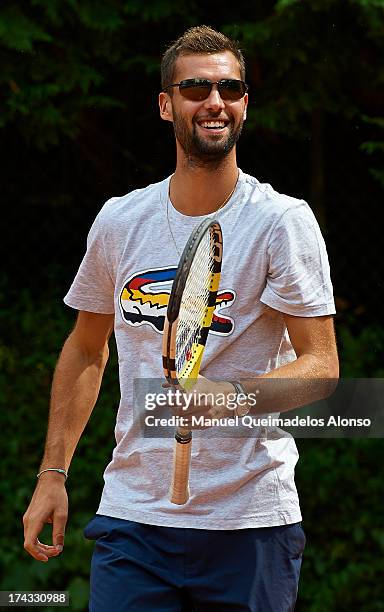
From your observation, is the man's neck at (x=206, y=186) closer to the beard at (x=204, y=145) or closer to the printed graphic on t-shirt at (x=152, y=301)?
the beard at (x=204, y=145)

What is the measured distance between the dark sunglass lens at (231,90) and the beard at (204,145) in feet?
0.23

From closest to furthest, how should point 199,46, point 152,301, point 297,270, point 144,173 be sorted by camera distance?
point 297,270, point 152,301, point 199,46, point 144,173

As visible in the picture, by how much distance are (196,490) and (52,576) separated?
9.67 ft

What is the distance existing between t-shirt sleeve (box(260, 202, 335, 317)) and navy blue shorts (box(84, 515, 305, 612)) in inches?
22.1

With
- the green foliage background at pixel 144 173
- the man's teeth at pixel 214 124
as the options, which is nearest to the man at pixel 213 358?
the man's teeth at pixel 214 124

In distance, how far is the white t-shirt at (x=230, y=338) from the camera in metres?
2.76

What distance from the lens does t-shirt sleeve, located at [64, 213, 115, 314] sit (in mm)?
3088

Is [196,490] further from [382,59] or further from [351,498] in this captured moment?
[382,59]

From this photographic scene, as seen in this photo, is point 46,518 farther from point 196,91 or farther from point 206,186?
point 196,91

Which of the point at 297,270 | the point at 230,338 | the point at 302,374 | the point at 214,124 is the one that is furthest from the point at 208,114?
the point at 302,374

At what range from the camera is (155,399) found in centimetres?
285

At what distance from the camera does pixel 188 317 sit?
8.44 feet

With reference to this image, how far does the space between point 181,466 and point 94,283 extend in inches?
27.5

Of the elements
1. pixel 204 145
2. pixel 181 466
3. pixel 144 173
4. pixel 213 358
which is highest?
pixel 204 145
